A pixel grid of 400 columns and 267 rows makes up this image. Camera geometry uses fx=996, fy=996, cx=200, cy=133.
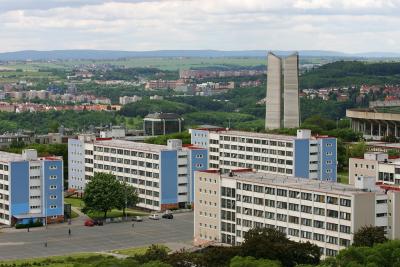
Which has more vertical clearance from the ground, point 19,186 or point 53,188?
point 19,186

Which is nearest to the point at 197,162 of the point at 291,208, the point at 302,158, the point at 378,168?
the point at 302,158

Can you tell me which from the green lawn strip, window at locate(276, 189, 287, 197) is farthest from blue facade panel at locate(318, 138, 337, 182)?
the green lawn strip

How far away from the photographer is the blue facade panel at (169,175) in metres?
73.9

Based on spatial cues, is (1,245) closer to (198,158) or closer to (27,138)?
(198,158)

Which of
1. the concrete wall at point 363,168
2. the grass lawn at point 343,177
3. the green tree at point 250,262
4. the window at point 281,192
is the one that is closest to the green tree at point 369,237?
the green tree at point 250,262

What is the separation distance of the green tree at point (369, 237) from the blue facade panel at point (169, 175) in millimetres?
28292

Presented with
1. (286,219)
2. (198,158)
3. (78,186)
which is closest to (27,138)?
(78,186)

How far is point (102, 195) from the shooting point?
222ft

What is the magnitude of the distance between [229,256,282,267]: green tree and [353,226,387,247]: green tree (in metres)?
4.75

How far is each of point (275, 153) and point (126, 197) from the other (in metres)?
14.9

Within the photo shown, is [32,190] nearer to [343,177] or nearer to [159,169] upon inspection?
[159,169]

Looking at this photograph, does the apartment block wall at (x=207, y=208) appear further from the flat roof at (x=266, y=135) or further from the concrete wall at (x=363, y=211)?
the flat roof at (x=266, y=135)

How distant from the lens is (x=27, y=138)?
361 feet

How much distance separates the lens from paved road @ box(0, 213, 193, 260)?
58031 millimetres
